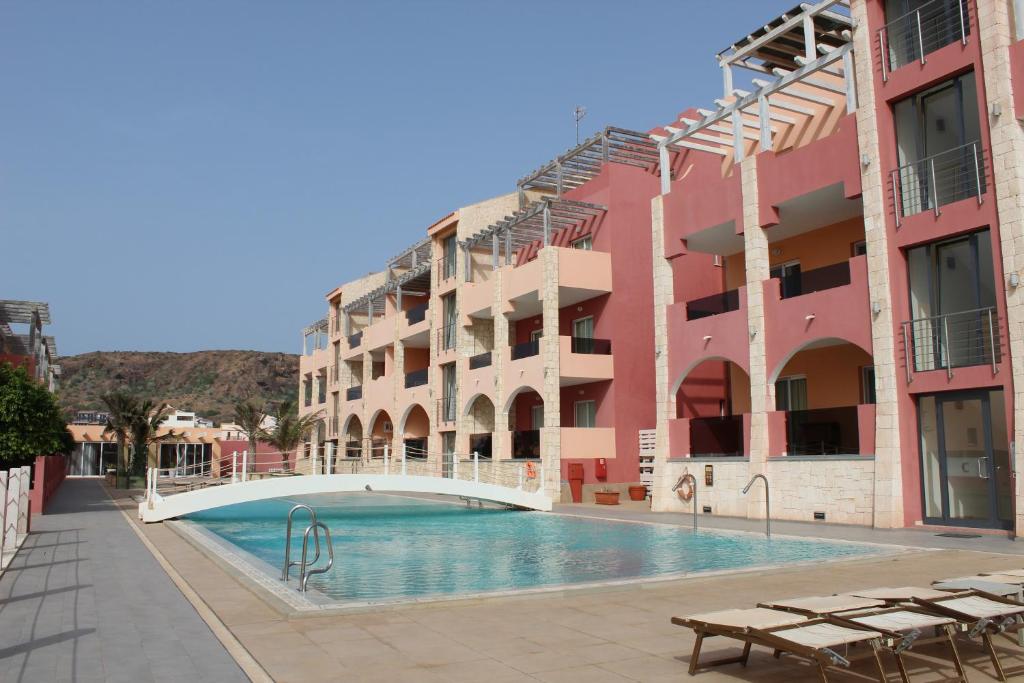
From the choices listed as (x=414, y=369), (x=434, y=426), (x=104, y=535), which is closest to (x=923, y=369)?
(x=104, y=535)

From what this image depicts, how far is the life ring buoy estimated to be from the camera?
2165 centimetres

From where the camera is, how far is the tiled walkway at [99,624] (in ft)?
19.0

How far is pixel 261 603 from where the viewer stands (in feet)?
27.1

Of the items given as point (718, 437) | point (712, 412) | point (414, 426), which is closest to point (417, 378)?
point (414, 426)

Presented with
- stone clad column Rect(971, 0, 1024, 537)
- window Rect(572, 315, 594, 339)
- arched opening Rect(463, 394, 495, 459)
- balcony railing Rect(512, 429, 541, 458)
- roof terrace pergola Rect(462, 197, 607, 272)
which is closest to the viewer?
stone clad column Rect(971, 0, 1024, 537)

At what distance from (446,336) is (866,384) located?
62.5ft

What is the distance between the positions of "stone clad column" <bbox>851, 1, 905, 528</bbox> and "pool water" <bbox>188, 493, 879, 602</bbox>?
9.83 feet

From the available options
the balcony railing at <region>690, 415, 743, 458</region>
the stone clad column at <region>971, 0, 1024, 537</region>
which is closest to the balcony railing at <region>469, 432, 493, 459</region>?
the balcony railing at <region>690, 415, 743, 458</region>

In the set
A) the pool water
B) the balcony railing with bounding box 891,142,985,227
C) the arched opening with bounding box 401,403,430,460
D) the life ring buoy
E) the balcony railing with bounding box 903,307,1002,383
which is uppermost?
the balcony railing with bounding box 891,142,985,227

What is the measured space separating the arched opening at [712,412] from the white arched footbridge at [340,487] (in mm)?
4292

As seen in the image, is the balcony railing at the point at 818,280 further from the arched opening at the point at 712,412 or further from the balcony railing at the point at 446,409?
the balcony railing at the point at 446,409

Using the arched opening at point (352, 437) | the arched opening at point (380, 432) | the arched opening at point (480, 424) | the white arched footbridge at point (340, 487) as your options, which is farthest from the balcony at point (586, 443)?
the arched opening at point (352, 437)

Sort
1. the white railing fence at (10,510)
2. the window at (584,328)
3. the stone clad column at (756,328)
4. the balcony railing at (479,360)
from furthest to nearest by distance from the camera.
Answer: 1. the balcony railing at (479,360)
2. the window at (584,328)
3. the stone clad column at (756,328)
4. the white railing fence at (10,510)

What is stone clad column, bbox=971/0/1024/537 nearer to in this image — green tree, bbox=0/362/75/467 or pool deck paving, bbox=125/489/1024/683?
pool deck paving, bbox=125/489/1024/683
